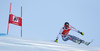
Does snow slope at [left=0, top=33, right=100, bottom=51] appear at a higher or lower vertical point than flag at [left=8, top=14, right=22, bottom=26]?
lower

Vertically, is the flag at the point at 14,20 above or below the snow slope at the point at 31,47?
above

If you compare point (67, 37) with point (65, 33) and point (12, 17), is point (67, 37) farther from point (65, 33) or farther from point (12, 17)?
point (12, 17)

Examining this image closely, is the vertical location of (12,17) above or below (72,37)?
above

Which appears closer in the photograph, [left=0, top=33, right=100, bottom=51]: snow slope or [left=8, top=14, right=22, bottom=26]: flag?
[left=0, top=33, right=100, bottom=51]: snow slope

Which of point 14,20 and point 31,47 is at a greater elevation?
point 14,20

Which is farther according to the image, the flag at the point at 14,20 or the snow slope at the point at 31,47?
A: the flag at the point at 14,20

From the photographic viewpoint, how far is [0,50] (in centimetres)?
62

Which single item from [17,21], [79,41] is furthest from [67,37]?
[17,21]

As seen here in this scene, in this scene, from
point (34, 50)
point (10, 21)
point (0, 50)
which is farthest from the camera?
point (10, 21)

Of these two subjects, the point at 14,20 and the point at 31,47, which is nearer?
the point at 31,47

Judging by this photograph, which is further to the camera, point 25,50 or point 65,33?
point 65,33

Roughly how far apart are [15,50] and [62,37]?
3.11m

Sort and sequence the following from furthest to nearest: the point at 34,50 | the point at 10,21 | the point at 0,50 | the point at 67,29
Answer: the point at 67,29
the point at 10,21
the point at 34,50
the point at 0,50

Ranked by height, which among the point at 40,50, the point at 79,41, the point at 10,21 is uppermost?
the point at 10,21
